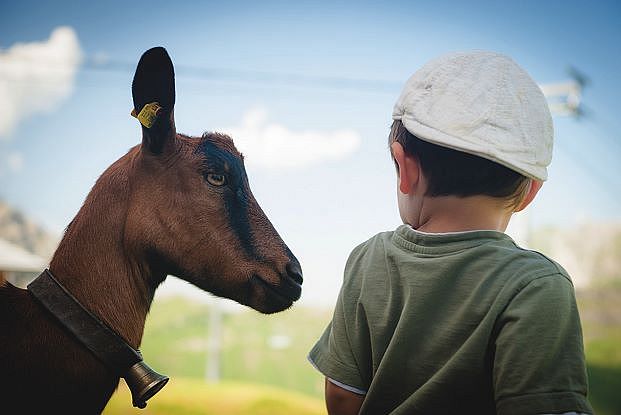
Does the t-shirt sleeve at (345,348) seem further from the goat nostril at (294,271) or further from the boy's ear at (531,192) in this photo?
the boy's ear at (531,192)

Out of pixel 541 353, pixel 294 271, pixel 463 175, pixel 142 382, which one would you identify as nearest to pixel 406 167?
pixel 463 175

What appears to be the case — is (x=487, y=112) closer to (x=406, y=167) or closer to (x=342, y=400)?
(x=406, y=167)

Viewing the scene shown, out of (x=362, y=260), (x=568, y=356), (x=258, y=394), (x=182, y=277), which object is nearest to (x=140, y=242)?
(x=182, y=277)

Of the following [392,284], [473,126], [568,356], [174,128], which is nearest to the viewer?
[568,356]

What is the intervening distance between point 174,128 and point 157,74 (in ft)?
0.42

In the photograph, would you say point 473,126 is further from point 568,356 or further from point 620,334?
point 620,334

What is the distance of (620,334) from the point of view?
6.55 meters

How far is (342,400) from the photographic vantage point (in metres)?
1.25

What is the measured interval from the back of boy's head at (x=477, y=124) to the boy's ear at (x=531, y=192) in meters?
0.03

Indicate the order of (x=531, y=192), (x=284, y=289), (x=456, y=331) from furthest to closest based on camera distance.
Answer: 1. (x=284, y=289)
2. (x=531, y=192)
3. (x=456, y=331)

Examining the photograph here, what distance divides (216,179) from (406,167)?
0.42m

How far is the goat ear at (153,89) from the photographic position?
3.95 feet

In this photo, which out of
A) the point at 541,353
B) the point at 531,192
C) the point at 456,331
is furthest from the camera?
the point at 531,192

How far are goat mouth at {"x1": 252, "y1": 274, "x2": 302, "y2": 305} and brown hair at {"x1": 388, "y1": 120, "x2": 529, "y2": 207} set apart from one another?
0.36 m
